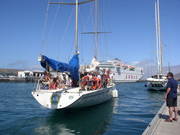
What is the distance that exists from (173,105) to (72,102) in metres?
5.41

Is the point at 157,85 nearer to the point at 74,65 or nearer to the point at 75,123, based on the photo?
the point at 74,65

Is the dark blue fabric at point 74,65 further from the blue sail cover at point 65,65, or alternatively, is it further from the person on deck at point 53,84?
the person on deck at point 53,84

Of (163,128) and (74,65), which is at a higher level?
(74,65)

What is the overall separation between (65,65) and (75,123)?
4.22m

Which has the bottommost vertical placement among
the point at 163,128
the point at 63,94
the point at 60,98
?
the point at 163,128

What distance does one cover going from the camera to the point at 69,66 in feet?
48.8

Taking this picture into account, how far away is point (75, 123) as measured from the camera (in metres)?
11.8

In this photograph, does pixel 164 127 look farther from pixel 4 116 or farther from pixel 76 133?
pixel 4 116

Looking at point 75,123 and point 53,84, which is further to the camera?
point 53,84

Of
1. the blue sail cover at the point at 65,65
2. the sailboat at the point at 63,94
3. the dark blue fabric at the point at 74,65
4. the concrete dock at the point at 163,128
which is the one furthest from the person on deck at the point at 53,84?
the concrete dock at the point at 163,128

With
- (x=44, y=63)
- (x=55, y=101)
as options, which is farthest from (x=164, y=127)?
(x=44, y=63)

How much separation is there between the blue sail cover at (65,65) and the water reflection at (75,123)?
252cm

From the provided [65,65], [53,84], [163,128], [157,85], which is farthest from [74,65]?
[157,85]

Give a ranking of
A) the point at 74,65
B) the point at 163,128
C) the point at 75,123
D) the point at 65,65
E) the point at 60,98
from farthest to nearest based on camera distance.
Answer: the point at 74,65 → the point at 65,65 → the point at 60,98 → the point at 75,123 → the point at 163,128
